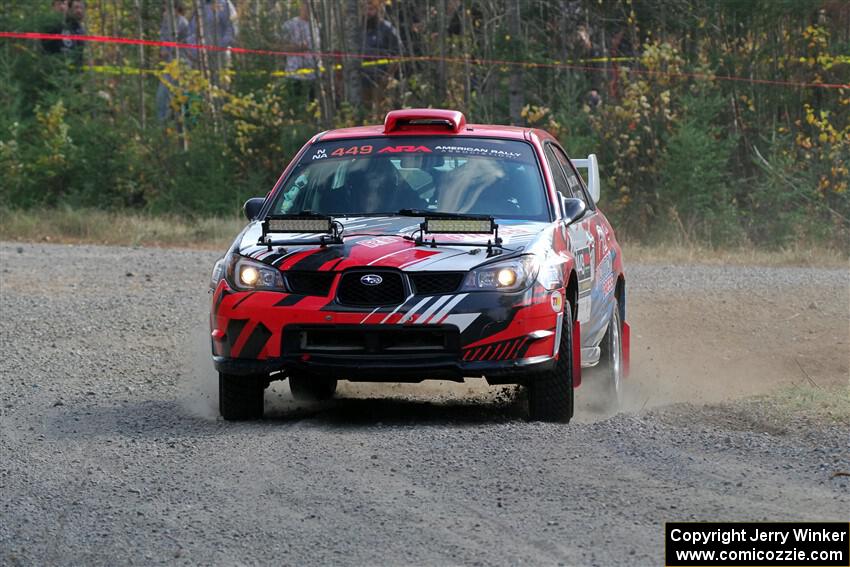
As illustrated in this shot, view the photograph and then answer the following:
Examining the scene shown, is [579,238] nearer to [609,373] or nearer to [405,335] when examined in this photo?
[609,373]

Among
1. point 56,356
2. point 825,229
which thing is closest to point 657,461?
point 56,356

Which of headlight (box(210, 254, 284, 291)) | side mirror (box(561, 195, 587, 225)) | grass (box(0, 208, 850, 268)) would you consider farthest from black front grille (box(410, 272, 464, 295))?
grass (box(0, 208, 850, 268))

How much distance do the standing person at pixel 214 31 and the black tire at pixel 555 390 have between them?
16202 millimetres

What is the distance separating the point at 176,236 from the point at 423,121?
12037 mm

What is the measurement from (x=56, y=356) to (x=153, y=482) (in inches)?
195

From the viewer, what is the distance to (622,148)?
2122cm

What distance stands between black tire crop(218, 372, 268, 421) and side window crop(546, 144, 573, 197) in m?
2.24

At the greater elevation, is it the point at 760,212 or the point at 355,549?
the point at 355,549

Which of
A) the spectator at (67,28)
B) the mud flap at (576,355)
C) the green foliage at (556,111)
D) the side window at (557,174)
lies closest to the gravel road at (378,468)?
the mud flap at (576,355)

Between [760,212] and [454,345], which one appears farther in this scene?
[760,212]

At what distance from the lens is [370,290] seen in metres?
7.52

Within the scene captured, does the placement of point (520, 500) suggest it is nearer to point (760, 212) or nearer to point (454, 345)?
point (454, 345)

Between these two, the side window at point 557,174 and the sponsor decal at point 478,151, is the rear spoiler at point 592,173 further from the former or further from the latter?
the sponsor decal at point 478,151

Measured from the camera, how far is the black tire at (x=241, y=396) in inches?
312
